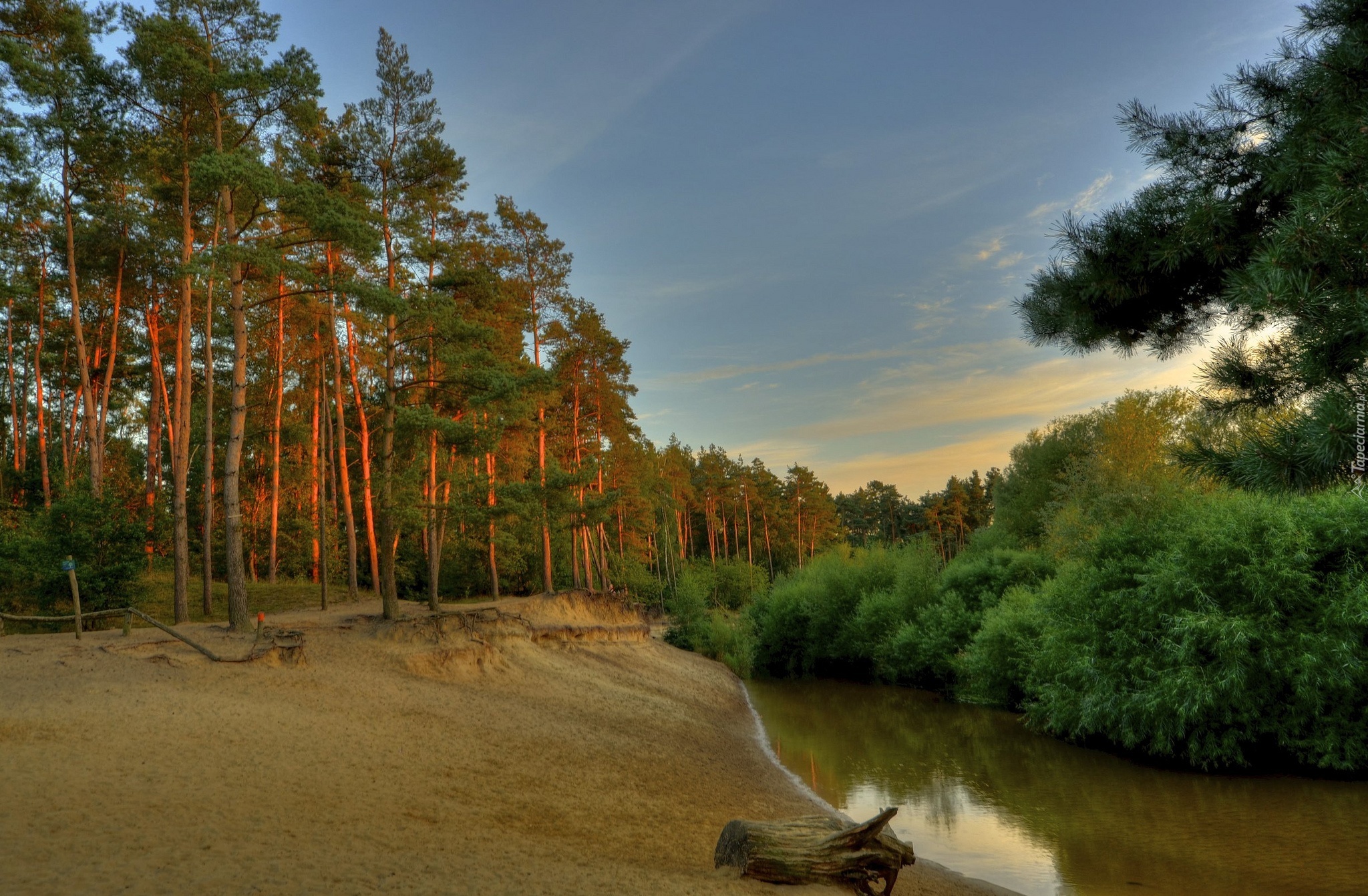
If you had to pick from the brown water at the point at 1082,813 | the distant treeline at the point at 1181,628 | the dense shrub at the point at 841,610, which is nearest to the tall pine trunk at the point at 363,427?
the brown water at the point at 1082,813

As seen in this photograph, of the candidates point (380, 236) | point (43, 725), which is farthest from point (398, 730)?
point (380, 236)

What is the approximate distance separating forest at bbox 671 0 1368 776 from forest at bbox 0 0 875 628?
13609mm

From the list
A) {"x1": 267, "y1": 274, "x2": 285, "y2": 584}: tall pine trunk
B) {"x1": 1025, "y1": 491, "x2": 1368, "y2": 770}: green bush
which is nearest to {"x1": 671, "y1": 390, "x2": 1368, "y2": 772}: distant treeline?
{"x1": 1025, "y1": 491, "x2": 1368, "y2": 770}: green bush

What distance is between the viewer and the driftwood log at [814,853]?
7.03 metres

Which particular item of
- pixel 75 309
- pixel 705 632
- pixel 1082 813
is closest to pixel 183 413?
pixel 75 309

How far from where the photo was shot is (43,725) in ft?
31.1

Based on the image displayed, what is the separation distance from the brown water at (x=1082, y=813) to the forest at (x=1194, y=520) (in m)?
1.40

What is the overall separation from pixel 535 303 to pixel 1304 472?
98.2ft

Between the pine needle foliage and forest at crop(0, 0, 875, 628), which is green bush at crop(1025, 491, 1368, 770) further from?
forest at crop(0, 0, 875, 628)

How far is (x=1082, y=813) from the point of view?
513 inches

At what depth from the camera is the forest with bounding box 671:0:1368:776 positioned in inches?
154

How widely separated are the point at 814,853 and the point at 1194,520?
14.0 metres

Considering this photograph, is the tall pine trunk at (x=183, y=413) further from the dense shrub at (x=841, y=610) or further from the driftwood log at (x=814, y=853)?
the dense shrub at (x=841, y=610)

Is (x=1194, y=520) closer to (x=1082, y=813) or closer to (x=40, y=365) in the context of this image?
(x=1082, y=813)
